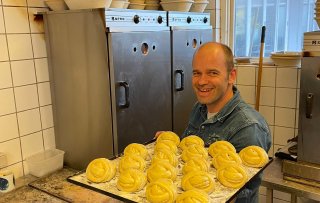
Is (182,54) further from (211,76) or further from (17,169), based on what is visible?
(17,169)

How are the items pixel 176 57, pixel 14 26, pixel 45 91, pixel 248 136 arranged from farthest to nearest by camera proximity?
pixel 176 57
pixel 45 91
pixel 14 26
pixel 248 136

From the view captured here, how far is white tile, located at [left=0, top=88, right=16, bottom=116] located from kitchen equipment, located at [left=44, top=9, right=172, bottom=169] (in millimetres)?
271

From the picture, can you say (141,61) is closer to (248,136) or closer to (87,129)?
(87,129)

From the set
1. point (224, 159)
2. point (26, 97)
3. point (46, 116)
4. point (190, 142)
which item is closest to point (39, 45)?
point (26, 97)

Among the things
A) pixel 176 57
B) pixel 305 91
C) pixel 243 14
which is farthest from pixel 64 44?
pixel 243 14

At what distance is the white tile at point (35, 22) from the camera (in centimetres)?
210

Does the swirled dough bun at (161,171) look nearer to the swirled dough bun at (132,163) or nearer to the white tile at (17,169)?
the swirled dough bun at (132,163)

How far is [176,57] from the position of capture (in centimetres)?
241

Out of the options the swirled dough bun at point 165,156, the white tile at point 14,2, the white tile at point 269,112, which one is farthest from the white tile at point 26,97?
the white tile at point 269,112

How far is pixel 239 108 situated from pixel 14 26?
1.41 meters

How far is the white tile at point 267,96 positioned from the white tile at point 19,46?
1.70 metres

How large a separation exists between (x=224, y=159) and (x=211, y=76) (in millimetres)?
512

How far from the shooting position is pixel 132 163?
3.95ft

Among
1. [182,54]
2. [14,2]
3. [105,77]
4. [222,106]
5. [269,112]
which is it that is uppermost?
[14,2]
